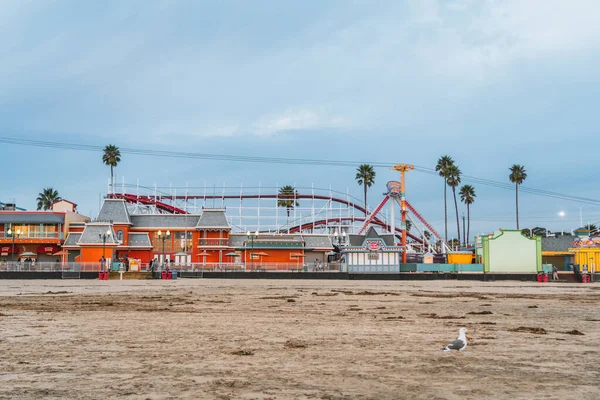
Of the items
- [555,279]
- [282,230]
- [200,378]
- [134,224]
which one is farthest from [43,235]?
[200,378]

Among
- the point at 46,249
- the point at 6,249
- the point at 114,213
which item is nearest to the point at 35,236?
the point at 46,249

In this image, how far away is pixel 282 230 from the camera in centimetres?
8381

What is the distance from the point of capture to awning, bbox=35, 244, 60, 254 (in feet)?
235

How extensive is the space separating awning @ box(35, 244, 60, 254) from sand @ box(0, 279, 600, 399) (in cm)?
5846

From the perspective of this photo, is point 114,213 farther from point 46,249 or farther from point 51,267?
point 51,267

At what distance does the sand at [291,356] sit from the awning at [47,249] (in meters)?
58.5

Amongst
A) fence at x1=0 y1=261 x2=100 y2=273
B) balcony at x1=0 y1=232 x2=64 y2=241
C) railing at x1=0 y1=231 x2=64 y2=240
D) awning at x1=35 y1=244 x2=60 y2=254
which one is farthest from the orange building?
fence at x1=0 y1=261 x2=100 y2=273

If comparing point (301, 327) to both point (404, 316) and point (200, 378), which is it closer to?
point (404, 316)

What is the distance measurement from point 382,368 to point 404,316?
849cm

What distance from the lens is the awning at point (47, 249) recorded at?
71.6 metres

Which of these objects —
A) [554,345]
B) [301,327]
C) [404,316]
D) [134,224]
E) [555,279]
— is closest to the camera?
[554,345]

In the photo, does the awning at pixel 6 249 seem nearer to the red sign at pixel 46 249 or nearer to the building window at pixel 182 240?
the red sign at pixel 46 249

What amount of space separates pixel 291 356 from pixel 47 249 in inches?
2736

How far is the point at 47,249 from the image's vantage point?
71.6 metres
